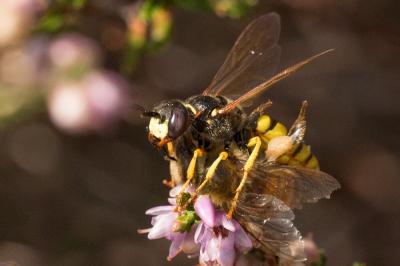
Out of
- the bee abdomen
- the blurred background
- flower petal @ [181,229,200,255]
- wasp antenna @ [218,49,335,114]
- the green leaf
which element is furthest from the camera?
the blurred background

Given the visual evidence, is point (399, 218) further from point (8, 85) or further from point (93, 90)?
point (8, 85)

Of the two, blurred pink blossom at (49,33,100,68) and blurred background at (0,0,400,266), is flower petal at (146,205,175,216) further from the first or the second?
blurred pink blossom at (49,33,100,68)

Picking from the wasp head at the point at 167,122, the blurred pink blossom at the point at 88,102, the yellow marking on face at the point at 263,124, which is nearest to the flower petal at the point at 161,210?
the wasp head at the point at 167,122

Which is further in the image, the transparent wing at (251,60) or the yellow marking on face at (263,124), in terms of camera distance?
the transparent wing at (251,60)

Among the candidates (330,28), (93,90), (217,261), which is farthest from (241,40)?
(330,28)

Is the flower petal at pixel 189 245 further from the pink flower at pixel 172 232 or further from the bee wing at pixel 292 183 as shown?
the bee wing at pixel 292 183

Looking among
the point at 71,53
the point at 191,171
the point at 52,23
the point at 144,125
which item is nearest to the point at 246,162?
the point at 191,171

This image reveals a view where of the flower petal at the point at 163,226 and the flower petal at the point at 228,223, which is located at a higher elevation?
the flower petal at the point at 163,226

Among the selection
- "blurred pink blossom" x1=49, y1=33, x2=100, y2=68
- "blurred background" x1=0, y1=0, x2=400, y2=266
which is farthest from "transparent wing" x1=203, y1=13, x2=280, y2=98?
"blurred pink blossom" x1=49, y1=33, x2=100, y2=68

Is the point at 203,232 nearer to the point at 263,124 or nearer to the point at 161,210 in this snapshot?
the point at 161,210
